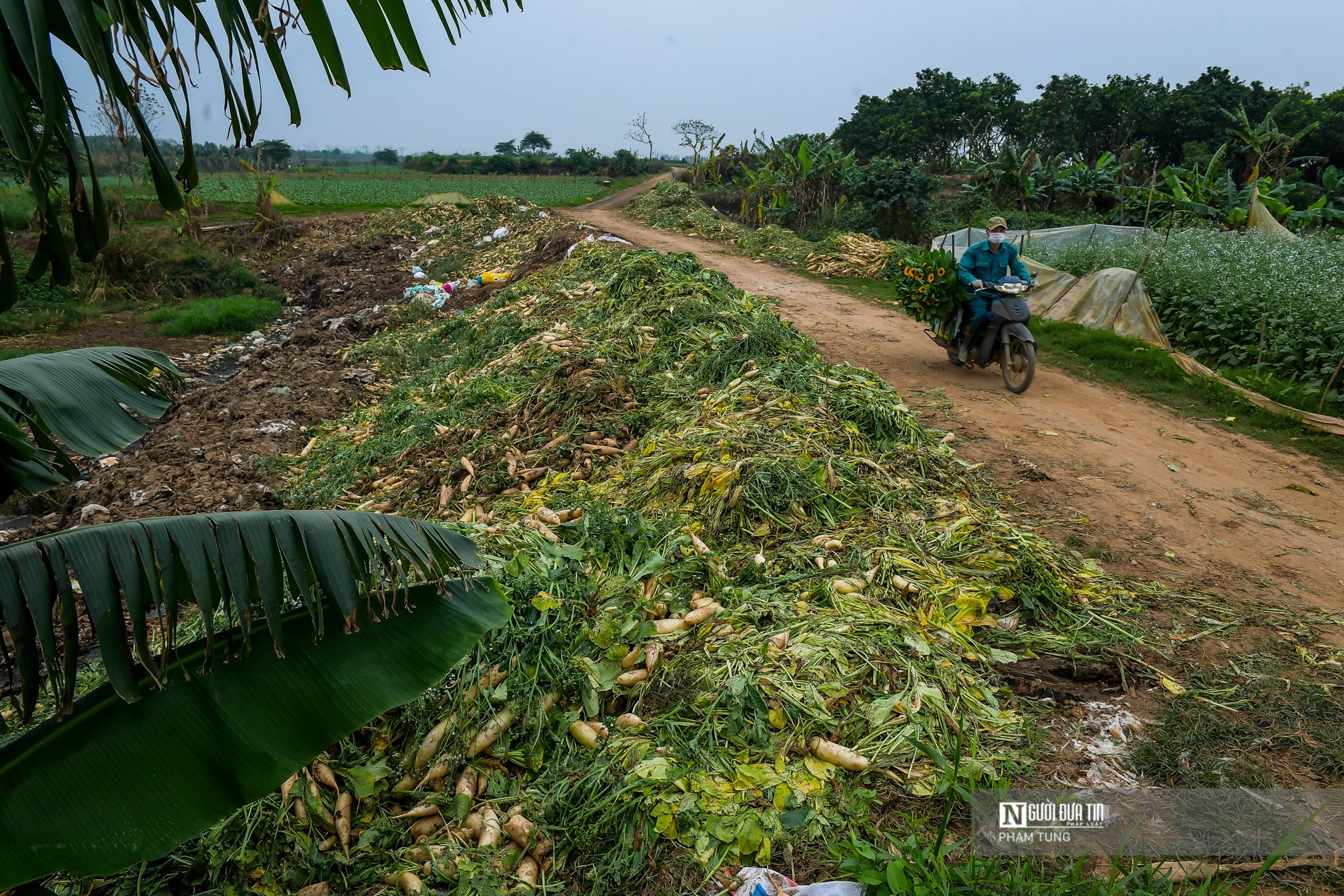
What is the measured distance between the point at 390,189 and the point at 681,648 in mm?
36299

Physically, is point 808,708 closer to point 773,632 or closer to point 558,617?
point 773,632

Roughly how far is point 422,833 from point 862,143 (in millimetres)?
36816

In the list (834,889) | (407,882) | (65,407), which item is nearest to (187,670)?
(65,407)

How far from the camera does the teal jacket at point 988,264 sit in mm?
6898

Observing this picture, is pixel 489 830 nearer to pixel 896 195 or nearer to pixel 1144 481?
pixel 1144 481

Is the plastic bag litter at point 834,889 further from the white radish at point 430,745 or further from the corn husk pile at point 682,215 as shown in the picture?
the corn husk pile at point 682,215

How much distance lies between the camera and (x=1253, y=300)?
815 cm

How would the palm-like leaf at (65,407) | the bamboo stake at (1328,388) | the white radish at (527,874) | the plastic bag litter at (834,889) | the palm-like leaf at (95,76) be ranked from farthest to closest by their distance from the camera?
the bamboo stake at (1328,388)
the white radish at (527,874)
the plastic bag litter at (834,889)
the palm-like leaf at (65,407)
the palm-like leaf at (95,76)

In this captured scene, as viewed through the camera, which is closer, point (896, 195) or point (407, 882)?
point (407, 882)

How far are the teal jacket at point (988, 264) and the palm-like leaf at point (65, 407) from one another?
6.41m

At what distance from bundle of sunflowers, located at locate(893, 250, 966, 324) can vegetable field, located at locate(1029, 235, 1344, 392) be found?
10.4 feet

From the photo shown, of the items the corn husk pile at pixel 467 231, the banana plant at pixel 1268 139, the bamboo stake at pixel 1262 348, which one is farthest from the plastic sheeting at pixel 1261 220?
the corn husk pile at pixel 467 231

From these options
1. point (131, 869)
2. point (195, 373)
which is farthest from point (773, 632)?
point (195, 373)

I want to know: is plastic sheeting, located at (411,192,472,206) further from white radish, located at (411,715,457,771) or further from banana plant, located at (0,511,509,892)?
banana plant, located at (0,511,509,892)
